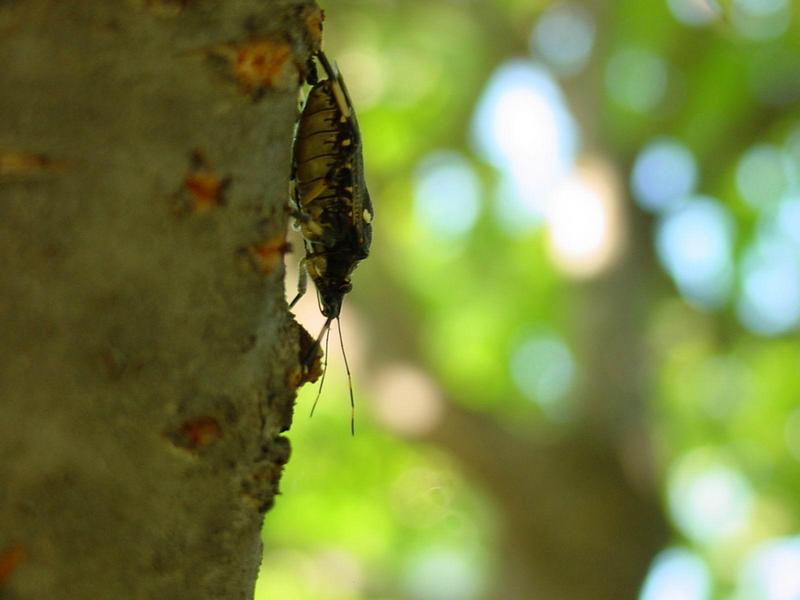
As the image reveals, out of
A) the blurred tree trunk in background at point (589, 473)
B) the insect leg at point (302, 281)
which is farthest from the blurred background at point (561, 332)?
the insect leg at point (302, 281)

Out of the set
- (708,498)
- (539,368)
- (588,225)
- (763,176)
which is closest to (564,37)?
(588,225)

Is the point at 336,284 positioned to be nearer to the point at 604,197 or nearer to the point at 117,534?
the point at 117,534

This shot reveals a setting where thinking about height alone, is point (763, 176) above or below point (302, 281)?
above

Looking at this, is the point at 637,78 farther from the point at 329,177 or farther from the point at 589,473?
the point at 329,177

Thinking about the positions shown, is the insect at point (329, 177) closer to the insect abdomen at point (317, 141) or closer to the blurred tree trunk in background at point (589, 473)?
the insect abdomen at point (317, 141)

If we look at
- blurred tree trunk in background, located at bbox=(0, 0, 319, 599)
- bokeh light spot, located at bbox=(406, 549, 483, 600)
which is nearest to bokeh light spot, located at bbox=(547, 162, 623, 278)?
bokeh light spot, located at bbox=(406, 549, 483, 600)

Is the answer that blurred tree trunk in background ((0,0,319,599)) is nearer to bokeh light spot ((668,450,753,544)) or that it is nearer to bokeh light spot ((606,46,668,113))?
bokeh light spot ((606,46,668,113))
